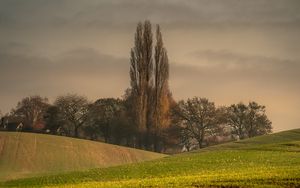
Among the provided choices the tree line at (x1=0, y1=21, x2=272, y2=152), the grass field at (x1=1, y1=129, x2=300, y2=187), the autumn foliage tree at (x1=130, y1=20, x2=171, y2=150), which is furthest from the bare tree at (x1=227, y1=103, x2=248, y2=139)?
the grass field at (x1=1, y1=129, x2=300, y2=187)

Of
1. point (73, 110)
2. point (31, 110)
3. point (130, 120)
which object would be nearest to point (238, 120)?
point (130, 120)

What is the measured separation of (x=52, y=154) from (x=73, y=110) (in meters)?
52.9

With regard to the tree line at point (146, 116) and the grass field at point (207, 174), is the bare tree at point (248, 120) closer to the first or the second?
the tree line at point (146, 116)

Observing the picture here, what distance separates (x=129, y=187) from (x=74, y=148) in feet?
209

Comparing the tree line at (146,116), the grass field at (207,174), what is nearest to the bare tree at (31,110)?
the tree line at (146,116)

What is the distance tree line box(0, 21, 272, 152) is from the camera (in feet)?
405

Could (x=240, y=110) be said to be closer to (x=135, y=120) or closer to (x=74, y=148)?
(x=135, y=120)

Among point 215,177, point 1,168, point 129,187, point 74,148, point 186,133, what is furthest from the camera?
point 186,133

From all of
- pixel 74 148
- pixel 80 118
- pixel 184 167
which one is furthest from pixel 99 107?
pixel 184 167

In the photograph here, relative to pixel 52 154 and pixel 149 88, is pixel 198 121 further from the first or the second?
pixel 52 154

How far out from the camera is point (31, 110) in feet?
515

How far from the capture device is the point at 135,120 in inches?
4825

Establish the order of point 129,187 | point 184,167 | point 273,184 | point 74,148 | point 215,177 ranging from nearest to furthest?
point 273,184 → point 129,187 → point 215,177 → point 184,167 → point 74,148

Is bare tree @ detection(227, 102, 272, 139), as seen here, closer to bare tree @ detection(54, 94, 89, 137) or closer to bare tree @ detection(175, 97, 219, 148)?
bare tree @ detection(175, 97, 219, 148)
